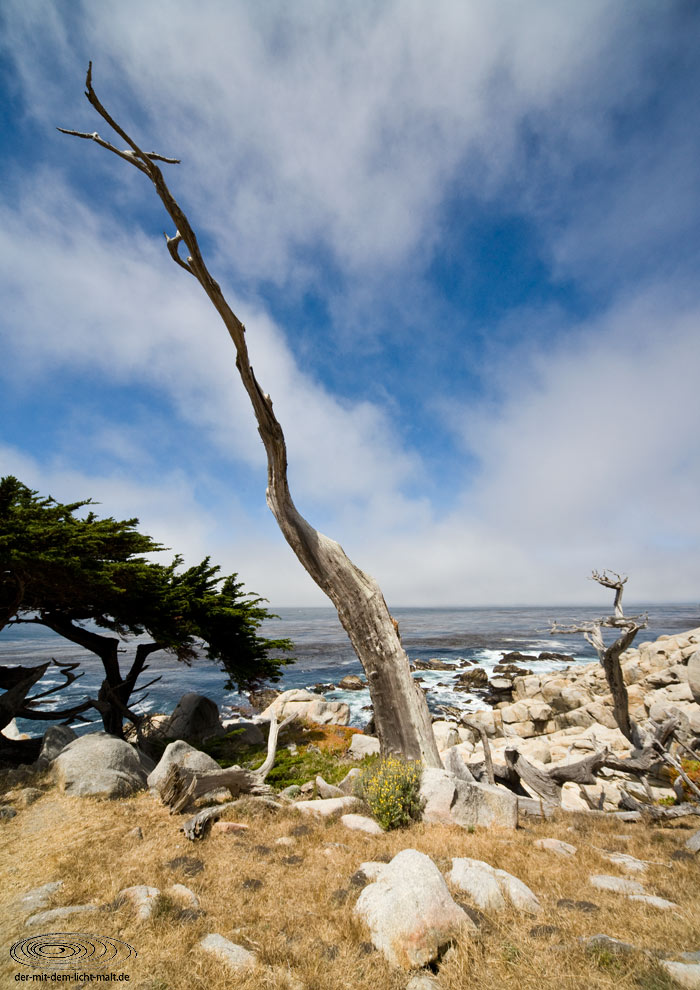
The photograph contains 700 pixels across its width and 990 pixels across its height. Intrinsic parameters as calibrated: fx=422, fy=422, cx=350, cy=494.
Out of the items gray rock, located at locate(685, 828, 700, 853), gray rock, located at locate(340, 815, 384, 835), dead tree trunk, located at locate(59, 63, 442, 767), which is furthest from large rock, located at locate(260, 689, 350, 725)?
gray rock, located at locate(685, 828, 700, 853)

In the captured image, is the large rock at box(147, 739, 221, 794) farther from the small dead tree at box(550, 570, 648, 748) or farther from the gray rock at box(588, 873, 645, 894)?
the small dead tree at box(550, 570, 648, 748)

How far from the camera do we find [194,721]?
17688 mm

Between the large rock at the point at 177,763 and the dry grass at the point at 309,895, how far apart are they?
2.00 feet

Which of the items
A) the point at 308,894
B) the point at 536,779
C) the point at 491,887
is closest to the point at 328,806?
the point at 308,894

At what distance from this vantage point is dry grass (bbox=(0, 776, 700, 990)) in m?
3.85

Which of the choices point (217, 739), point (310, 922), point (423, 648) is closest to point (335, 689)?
point (217, 739)

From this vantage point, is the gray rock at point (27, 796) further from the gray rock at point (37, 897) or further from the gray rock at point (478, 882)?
the gray rock at point (478, 882)

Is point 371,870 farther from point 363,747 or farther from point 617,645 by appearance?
point 617,645

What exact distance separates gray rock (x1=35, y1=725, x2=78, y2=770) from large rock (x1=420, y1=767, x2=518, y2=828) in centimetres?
962

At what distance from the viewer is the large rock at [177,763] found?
9492mm

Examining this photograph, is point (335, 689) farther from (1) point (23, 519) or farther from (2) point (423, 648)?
(1) point (23, 519)

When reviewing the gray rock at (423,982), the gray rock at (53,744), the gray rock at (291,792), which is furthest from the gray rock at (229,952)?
the gray rock at (53,744)

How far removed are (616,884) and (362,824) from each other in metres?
4.26

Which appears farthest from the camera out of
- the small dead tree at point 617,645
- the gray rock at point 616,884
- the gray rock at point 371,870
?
the small dead tree at point 617,645
